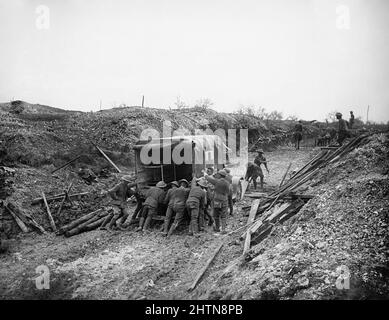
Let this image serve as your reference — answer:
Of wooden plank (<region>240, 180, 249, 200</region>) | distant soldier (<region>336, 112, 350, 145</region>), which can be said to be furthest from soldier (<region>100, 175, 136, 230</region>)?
distant soldier (<region>336, 112, 350, 145</region>)

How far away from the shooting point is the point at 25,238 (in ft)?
31.5

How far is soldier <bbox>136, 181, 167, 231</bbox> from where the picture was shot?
9.96m

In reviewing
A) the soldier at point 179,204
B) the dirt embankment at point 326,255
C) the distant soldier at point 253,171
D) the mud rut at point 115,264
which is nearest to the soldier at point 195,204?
the soldier at point 179,204

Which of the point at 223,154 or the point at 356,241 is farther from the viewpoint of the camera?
the point at 223,154

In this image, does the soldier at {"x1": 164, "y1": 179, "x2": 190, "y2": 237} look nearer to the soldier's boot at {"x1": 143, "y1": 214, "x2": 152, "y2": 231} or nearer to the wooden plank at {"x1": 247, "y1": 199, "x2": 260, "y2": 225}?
the soldier's boot at {"x1": 143, "y1": 214, "x2": 152, "y2": 231}

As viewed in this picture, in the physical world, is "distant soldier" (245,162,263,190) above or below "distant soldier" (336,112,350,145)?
below

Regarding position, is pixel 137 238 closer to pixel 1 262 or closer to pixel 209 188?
pixel 209 188

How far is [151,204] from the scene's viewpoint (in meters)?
9.95

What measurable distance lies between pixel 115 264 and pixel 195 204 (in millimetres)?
2992

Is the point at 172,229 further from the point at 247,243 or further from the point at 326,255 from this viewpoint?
the point at 326,255

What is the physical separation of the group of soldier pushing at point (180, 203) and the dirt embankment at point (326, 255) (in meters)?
2.47

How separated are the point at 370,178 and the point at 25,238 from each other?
1021cm
